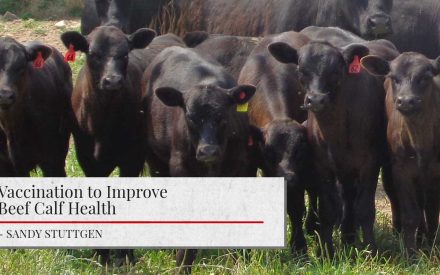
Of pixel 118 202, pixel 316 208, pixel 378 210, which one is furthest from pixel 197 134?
pixel 378 210

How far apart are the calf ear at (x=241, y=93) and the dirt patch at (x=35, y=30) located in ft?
27.2

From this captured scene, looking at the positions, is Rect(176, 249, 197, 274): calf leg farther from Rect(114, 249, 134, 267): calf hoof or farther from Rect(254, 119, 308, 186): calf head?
Rect(254, 119, 308, 186): calf head

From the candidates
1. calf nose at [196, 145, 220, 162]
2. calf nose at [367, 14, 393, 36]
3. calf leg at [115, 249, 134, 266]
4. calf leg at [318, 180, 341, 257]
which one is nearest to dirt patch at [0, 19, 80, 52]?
calf nose at [367, 14, 393, 36]

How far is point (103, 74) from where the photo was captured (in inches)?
368

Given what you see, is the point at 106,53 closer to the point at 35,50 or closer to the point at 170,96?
the point at 35,50

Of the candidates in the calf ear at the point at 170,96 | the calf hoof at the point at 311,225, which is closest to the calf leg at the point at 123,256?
the calf ear at the point at 170,96

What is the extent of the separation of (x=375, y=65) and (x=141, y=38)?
2.03 metres

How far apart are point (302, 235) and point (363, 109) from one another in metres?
1.12

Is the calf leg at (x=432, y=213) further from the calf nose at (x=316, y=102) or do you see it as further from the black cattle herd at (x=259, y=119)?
the calf nose at (x=316, y=102)

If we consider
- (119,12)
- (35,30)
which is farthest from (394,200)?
(35,30)

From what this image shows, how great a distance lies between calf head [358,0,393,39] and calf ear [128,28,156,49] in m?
3.28

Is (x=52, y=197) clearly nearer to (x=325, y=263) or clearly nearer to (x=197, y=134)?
(x=197, y=134)
